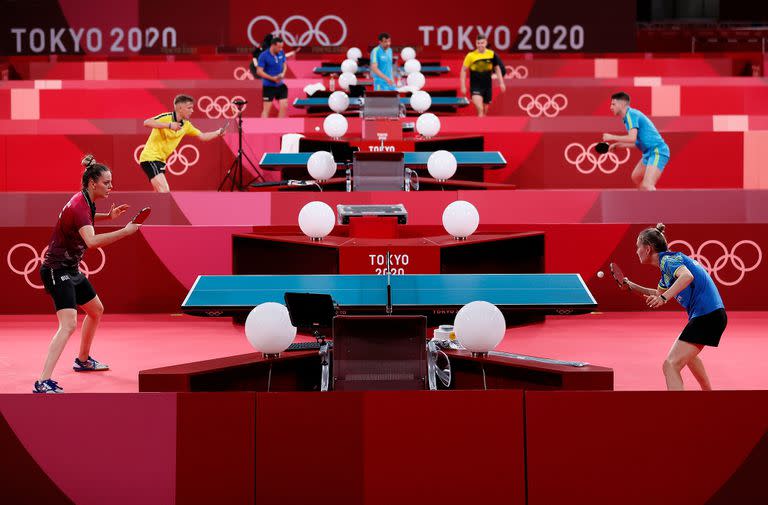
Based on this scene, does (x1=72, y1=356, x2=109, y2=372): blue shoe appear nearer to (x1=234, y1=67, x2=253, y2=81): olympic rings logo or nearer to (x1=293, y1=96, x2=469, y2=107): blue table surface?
(x1=293, y1=96, x2=469, y2=107): blue table surface

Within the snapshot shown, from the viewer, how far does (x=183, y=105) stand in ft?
33.6

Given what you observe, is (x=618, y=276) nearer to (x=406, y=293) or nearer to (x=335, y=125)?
(x=406, y=293)

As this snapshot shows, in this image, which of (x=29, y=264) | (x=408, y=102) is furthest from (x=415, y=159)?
(x=29, y=264)

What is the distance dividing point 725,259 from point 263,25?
13.4 metres

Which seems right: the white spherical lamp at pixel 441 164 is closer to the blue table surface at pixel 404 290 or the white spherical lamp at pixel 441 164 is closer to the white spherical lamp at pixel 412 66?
the blue table surface at pixel 404 290

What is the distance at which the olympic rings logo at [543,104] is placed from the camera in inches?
608

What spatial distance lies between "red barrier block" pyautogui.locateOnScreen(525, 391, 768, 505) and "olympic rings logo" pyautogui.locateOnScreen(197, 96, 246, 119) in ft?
40.0

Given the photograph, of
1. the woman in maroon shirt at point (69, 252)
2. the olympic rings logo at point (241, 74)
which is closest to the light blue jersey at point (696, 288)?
the woman in maroon shirt at point (69, 252)

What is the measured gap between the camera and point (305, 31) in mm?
20359

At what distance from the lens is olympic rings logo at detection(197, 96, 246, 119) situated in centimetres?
1548

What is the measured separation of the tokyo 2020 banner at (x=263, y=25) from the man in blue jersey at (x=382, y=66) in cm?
475

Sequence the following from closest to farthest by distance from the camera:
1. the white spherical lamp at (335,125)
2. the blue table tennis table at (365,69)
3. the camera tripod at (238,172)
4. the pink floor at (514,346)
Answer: the pink floor at (514,346) → the white spherical lamp at (335,125) → the camera tripod at (238,172) → the blue table tennis table at (365,69)

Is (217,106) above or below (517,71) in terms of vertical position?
below

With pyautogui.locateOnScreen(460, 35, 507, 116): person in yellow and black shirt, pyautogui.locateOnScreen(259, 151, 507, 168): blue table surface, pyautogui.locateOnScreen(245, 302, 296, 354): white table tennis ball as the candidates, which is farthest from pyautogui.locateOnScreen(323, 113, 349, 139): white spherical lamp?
pyautogui.locateOnScreen(245, 302, 296, 354): white table tennis ball
